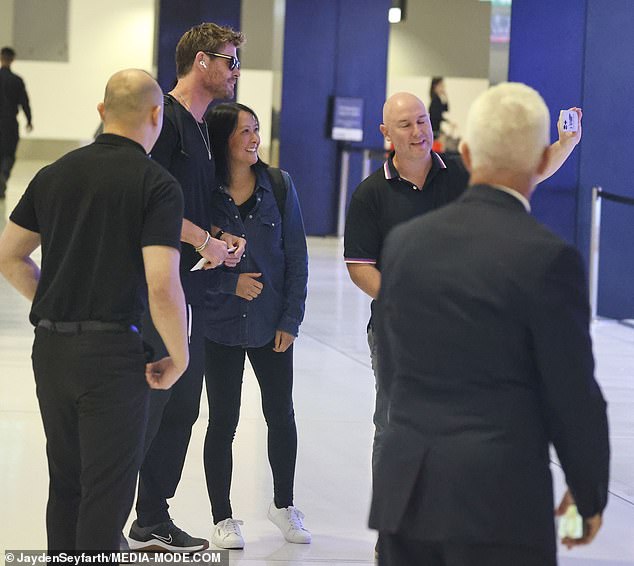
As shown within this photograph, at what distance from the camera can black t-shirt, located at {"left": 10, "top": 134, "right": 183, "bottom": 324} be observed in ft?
9.62

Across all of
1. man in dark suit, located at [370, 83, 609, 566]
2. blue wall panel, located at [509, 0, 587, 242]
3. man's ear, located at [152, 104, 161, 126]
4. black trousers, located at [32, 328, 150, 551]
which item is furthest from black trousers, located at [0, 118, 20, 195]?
man in dark suit, located at [370, 83, 609, 566]

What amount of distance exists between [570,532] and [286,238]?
208 cm

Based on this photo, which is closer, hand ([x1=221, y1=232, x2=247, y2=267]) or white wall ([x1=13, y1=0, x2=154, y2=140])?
hand ([x1=221, y1=232, x2=247, y2=267])

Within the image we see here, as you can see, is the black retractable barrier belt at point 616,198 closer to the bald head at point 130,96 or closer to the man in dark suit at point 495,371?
the bald head at point 130,96

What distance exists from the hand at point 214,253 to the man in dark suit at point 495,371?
62.5 inches

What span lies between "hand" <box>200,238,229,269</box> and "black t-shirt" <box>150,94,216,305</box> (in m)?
0.08

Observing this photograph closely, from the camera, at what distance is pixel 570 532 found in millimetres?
2338

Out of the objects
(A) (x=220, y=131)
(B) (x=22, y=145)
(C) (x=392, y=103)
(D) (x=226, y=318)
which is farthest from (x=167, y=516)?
(B) (x=22, y=145)

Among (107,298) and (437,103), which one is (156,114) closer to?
(107,298)

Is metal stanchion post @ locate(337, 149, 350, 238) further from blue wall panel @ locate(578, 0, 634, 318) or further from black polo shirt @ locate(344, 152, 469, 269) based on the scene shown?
black polo shirt @ locate(344, 152, 469, 269)

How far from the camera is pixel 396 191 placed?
3977 mm

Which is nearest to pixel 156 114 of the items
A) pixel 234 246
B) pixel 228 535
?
pixel 234 246

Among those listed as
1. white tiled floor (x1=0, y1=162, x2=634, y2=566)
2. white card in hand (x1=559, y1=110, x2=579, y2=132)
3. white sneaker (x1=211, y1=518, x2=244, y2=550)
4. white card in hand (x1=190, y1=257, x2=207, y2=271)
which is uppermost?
white card in hand (x1=559, y1=110, x2=579, y2=132)

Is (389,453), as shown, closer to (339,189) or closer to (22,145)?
(339,189)
